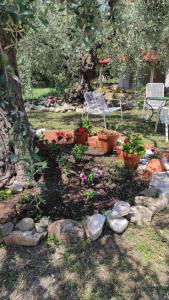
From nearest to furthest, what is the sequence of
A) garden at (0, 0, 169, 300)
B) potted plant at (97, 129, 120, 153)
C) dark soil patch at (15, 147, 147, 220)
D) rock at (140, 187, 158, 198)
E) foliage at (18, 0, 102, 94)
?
garden at (0, 0, 169, 300) < dark soil patch at (15, 147, 147, 220) < rock at (140, 187, 158, 198) < potted plant at (97, 129, 120, 153) < foliage at (18, 0, 102, 94)

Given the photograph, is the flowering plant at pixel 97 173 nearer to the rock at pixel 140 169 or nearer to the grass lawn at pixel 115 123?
the rock at pixel 140 169

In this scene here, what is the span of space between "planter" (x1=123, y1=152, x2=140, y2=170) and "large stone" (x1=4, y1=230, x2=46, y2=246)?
2.02 meters

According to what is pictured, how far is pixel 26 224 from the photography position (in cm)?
293

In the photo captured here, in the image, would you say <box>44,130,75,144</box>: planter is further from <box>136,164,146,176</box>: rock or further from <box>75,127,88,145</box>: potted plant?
<box>136,164,146,176</box>: rock

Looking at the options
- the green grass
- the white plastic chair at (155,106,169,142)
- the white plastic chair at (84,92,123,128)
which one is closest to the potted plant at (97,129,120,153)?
the white plastic chair at (155,106,169,142)

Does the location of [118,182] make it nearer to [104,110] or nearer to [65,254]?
[65,254]

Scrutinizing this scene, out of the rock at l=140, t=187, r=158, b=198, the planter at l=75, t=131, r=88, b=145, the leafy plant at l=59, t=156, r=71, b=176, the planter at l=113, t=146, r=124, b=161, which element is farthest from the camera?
the planter at l=75, t=131, r=88, b=145

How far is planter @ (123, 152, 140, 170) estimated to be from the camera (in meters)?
4.48

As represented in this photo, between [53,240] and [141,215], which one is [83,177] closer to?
[141,215]

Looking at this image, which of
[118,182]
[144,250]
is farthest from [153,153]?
[144,250]

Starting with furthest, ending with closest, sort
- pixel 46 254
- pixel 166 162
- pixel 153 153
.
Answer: pixel 153 153 < pixel 166 162 < pixel 46 254

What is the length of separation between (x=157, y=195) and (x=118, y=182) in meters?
0.60

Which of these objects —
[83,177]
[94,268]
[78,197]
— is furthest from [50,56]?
[94,268]

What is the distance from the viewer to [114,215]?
3.10 meters
